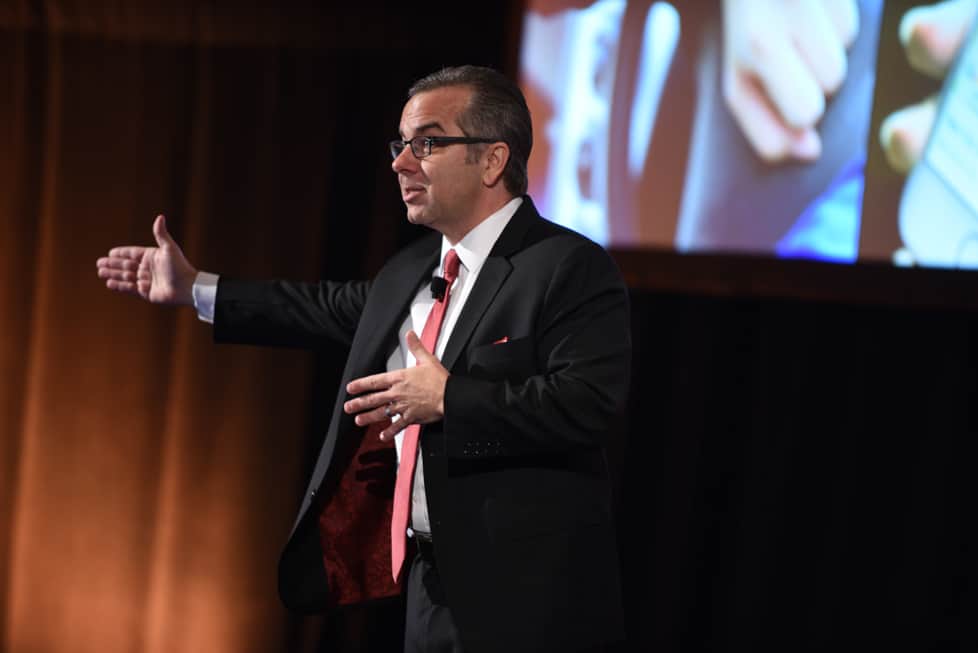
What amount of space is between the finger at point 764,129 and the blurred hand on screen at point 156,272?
5.58 ft

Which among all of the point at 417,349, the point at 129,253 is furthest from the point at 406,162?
the point at 129,253

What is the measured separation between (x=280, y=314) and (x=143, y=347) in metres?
1.89

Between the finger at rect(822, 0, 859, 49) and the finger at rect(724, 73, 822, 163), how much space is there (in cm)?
26

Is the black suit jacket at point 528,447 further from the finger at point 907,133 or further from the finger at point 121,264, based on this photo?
the finger at point 907,133

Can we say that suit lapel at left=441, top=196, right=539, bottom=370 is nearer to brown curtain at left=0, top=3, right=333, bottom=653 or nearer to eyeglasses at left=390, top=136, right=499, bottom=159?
Result: eyeglasses at left=390, top=136, right=499, bottom=159

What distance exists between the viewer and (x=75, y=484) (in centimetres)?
373

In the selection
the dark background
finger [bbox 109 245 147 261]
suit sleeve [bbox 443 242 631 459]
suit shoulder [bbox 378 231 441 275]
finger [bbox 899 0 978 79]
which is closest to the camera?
suit sleeve [bbox 443 242 631 459]

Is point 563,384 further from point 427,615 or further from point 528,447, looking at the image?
point 427,615

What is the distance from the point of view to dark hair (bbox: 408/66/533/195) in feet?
5.99

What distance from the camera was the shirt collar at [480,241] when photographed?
1.78 meters

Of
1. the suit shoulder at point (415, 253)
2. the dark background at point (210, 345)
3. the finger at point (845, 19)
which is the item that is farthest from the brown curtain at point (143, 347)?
the finger at point (845, 19)

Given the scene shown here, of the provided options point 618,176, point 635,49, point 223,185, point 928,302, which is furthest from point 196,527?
point 928,302

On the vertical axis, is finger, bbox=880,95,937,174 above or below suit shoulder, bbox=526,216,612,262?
above

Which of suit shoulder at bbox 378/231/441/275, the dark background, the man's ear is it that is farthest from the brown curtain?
the man's ear
